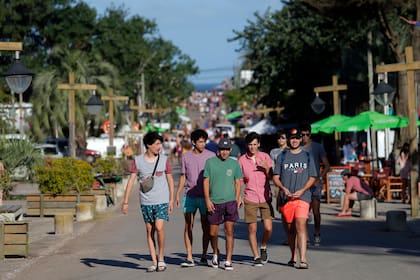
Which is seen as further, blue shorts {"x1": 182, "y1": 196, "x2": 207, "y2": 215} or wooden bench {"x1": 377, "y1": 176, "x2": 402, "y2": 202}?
wooden bench {"x1": 377, "y1": 176, "x2": 402, "y2": 202}

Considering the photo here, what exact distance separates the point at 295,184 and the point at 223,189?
926 mm

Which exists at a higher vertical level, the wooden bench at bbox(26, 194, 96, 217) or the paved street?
the wooden bench at bbox(26, 194, 96, 217)

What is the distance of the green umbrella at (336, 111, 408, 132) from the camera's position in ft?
85.3

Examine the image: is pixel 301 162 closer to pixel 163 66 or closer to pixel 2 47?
pixel 2 47

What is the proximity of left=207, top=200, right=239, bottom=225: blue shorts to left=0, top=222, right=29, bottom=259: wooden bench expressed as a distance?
3.35 m

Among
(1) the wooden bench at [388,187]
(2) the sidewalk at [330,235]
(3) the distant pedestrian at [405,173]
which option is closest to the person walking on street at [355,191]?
(2) the sidewalk at [330,235]

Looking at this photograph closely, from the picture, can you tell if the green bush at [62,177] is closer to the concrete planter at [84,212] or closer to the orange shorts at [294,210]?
the concrete planter at [84,212]

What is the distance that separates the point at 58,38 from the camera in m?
63.1

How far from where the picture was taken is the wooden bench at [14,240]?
14352mm

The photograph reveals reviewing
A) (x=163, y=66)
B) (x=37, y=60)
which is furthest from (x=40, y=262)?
(x=163, y=66)

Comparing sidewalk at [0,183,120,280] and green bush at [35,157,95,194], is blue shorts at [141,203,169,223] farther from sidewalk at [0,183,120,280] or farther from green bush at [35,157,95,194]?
green bush at [35,157,95,194]

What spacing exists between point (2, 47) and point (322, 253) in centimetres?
654

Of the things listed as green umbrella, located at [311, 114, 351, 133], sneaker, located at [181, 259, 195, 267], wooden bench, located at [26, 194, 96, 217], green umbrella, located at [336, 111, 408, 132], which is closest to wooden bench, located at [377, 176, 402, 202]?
green umbrella, located at [336, 111, 408, 132]

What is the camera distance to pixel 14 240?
14.4 metres
